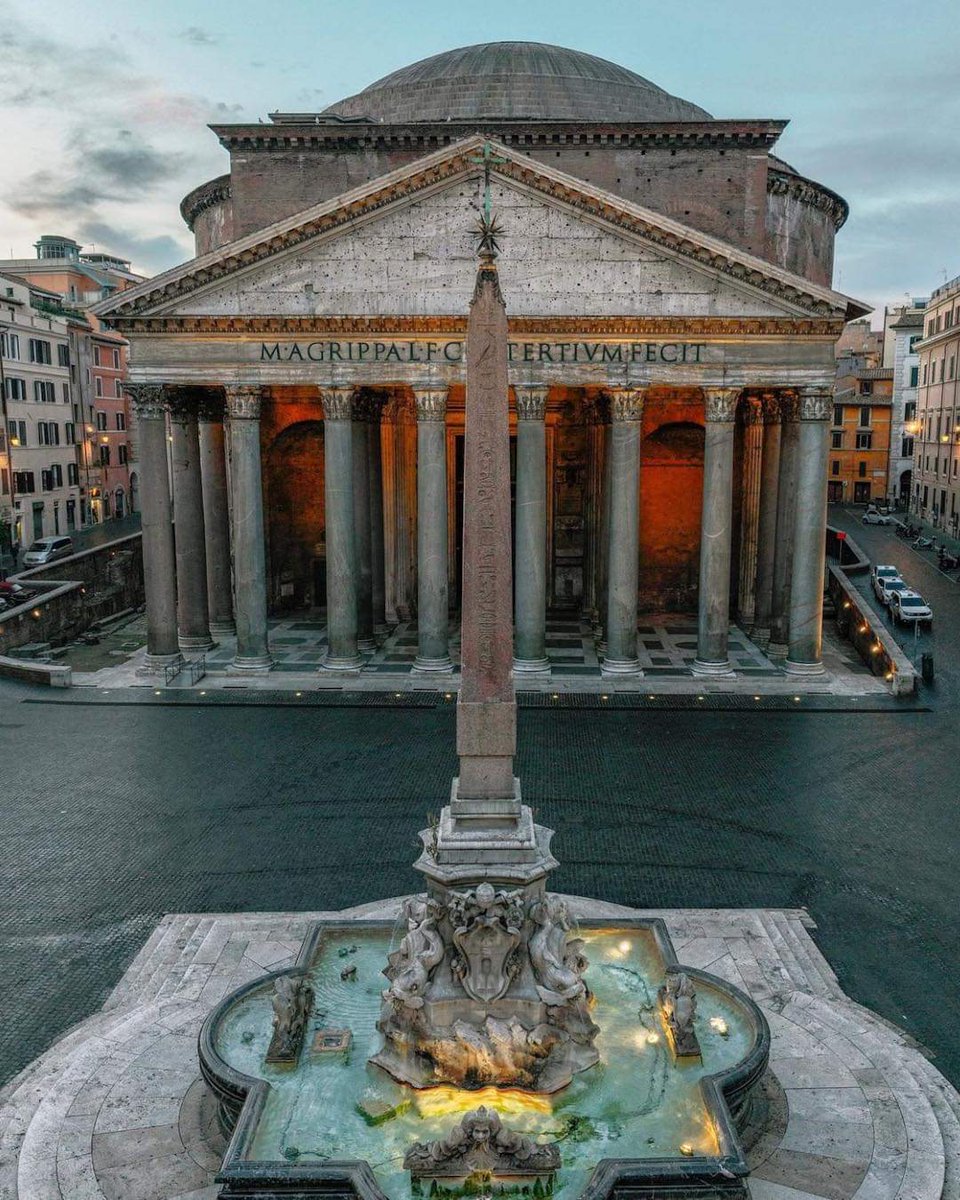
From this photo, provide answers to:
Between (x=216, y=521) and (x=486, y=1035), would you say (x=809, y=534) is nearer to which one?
(x=216, y=521)

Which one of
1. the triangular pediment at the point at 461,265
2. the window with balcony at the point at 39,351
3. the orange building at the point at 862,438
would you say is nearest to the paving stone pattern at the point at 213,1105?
the triangular pediment at the point at 461,265

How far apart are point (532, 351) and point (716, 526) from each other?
21.5 ft

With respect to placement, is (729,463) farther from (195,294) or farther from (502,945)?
(502,945)

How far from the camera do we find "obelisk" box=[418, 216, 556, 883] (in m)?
9.46

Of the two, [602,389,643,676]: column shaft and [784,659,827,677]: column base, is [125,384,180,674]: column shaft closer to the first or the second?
[602,389,643,676]: column shaft

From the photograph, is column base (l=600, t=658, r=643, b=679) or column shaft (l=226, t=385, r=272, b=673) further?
column base (l=600, t=658, r=643, b=679)

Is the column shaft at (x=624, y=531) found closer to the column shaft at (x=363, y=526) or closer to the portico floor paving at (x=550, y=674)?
the portico floor paving at (x=550, y=674)

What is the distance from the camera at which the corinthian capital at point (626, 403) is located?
26.3 meters

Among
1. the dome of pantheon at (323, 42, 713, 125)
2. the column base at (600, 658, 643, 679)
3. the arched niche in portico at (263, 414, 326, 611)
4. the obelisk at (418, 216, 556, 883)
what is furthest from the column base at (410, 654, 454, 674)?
the dome of pantheon at (323, 42, 713, 125)

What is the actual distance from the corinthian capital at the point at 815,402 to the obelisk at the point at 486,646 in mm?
18506

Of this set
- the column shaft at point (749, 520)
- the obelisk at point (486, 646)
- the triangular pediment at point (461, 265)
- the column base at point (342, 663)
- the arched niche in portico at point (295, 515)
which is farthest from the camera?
the arched niche in portico at point (295, 515)

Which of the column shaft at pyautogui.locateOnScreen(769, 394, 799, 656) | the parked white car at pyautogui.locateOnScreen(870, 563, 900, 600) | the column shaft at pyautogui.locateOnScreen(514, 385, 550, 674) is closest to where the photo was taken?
the column shaft at pyautogui.locateOnScreen(514, 385, 550, 674)

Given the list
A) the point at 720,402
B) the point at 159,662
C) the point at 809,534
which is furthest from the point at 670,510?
the point at 159,662

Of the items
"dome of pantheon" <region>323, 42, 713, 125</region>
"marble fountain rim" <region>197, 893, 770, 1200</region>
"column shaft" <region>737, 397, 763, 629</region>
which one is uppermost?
"dome of pantheon" <region>323, 42, 713, 125</region>
